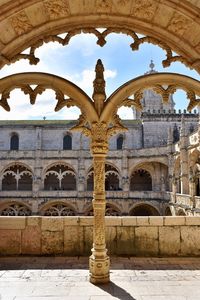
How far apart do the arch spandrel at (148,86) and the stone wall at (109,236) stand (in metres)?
2.93

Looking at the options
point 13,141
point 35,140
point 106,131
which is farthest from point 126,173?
point 106,131

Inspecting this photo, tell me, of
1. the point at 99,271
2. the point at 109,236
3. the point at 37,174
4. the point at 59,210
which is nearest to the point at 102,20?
the point at 99,271

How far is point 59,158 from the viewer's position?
28875mm

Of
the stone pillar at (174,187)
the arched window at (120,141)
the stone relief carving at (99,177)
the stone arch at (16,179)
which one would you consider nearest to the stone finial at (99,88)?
the stone relief carving at (99,177)

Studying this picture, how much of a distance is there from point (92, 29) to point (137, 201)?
2450 centimetres

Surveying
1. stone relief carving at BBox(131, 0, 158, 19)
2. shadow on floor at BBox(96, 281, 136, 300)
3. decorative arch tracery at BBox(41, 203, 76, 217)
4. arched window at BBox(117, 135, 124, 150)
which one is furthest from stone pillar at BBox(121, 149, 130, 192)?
stone relief carving at BBox(131, 0, 158, 19)

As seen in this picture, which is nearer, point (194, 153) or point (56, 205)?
point (194, 153)

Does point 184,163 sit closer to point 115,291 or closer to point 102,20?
point 115,291

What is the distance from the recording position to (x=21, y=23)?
3355mm

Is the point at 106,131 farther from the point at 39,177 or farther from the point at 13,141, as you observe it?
the point at 13,141

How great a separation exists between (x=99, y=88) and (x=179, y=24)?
47.9 inches

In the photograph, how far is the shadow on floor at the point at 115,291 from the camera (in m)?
3.49

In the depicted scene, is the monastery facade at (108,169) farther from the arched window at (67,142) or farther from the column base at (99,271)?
the column base at (99,271)

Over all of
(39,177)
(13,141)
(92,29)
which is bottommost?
(39,177)
